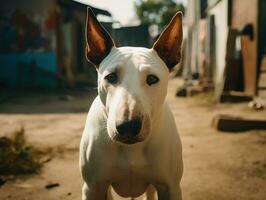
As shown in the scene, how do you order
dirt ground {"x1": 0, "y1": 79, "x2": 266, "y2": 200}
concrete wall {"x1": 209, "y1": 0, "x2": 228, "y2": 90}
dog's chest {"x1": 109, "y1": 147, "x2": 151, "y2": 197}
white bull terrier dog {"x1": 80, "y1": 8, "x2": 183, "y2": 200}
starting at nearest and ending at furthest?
white bull terrier dog {"x1": 80, "y1": 8, "x2": 183, "y2": 200} < dog's chest {"x1": 109, "y1": 147, "x2": 151, "y2": 197} < dirt ground {"x1": 0, "y1": 79, "x2": 266, "y2": 200} < concrete wall {"x1": 209, "y1": 0, "x2": 228, "y2": 90}

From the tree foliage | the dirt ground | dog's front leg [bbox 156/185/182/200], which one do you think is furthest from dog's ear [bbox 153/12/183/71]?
the tree foliage

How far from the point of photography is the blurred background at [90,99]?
4551 mm

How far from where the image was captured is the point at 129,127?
2.27m

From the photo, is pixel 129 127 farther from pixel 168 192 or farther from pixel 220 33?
pixel 220 33

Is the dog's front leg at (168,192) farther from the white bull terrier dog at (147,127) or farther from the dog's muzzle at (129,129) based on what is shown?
the dog's muzzle at (129,129)

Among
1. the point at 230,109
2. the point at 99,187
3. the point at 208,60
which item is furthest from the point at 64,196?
the point at 208,60

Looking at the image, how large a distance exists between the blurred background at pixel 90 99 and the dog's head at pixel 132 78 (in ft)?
5.62

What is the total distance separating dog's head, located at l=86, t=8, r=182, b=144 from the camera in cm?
231

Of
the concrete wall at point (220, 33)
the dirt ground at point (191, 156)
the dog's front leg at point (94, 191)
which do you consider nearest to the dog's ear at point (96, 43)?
the dog's front leg at point (94, 191)

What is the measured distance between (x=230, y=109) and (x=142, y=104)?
7.16 meters

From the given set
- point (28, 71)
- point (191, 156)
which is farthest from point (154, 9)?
point (191, 156)

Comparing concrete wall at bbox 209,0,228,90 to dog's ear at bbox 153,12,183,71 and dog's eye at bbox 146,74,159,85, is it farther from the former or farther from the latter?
dog's eye at bbox 146,74,159,85

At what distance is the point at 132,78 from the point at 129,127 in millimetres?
337

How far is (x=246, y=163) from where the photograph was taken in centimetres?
498
